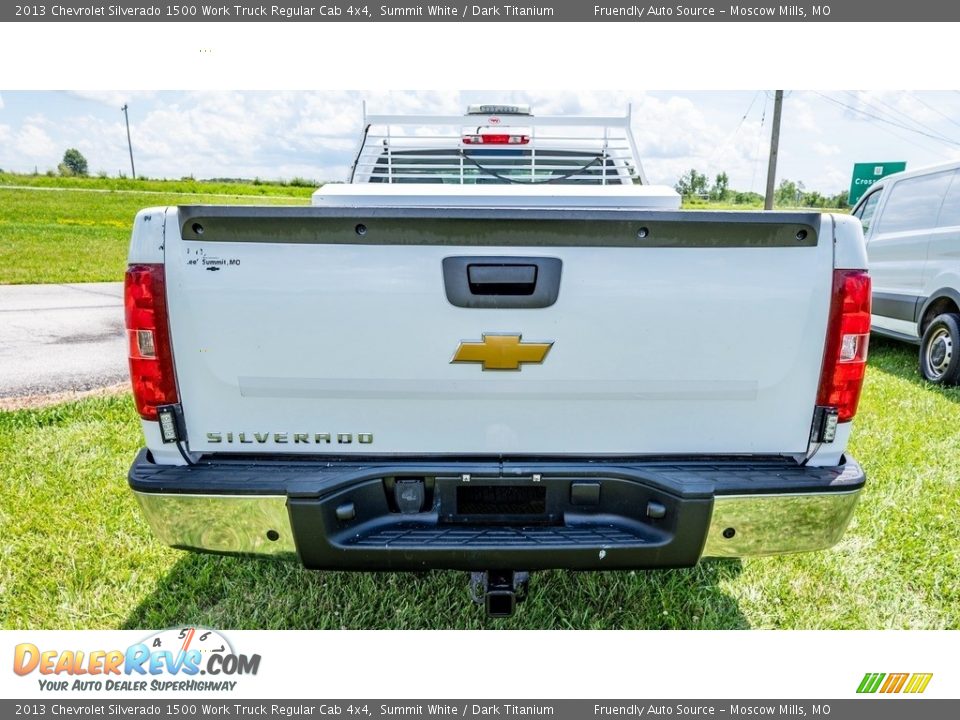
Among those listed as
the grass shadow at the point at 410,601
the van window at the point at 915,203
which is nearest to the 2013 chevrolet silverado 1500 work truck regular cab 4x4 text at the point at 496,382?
the grass shadow at the point at 410,601

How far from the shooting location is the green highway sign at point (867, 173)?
1791 centimetres

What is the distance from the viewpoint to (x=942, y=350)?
238 inches

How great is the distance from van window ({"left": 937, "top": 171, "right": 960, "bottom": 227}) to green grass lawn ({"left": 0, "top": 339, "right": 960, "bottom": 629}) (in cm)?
368

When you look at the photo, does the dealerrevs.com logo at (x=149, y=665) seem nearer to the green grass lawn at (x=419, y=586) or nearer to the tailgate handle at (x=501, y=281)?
the green grass lawn at (x=419, y=586)

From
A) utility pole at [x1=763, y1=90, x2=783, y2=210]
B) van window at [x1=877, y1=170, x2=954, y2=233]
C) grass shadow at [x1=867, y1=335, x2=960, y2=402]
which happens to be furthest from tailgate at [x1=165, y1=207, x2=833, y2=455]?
utility pole at [x1=763, y1=90, x2=783, y2=210]

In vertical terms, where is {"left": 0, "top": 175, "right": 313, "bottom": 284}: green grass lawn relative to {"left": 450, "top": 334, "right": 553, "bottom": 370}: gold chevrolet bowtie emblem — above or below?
below

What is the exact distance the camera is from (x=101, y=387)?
5.55m

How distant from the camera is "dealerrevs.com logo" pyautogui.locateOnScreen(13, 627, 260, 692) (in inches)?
90.7

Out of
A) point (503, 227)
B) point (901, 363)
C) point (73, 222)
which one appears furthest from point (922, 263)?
point (73, 222)

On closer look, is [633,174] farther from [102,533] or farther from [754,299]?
[102,533]

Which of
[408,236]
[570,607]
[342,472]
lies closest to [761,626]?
[570,607]

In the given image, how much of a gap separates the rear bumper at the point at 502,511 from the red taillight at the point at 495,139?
10.4 feet

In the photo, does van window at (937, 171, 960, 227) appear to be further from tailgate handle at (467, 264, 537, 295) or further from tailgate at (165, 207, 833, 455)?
tailgate handle at (467, 264, 537, 295)

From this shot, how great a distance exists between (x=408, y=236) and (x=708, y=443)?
1.29 meters
